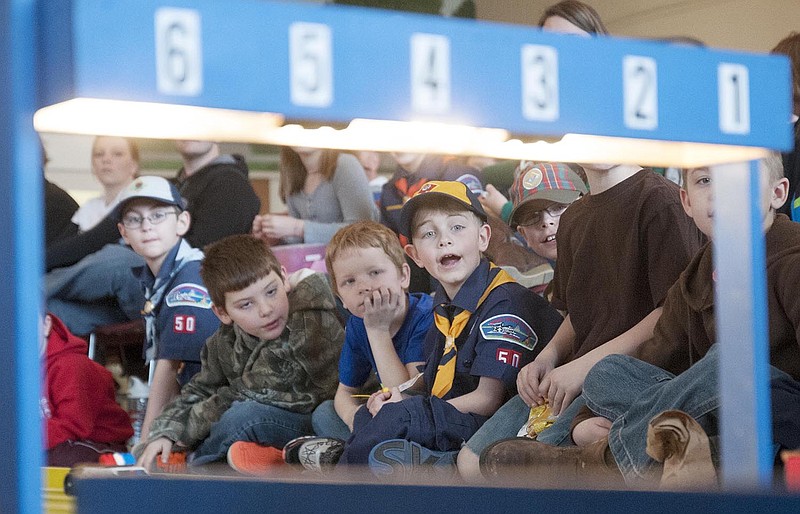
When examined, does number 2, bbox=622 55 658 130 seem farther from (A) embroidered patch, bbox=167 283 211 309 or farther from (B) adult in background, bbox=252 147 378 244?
(A) embroidered patch, bbox=167 283 211 309

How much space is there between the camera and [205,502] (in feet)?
2.82

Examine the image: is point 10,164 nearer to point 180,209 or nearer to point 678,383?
point 678,383

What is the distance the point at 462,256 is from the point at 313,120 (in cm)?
137

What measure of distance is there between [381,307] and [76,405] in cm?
115

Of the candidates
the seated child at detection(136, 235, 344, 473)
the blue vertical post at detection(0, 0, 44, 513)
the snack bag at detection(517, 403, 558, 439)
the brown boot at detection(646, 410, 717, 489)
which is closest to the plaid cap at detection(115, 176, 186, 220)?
the seated child at detection(136, 235, 344, 473)

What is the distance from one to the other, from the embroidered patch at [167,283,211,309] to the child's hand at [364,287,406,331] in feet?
2.51

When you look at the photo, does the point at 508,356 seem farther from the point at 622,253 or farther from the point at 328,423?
the point at 328,423

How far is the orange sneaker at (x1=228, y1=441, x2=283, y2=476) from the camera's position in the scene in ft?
10.7

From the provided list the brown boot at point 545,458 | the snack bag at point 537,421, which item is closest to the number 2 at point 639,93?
the brown boot at point 545,458

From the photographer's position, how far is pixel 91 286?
3965 mm

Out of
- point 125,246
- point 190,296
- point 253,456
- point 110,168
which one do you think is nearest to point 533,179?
point 253,456

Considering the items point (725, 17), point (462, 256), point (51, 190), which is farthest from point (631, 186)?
point (51, 190)

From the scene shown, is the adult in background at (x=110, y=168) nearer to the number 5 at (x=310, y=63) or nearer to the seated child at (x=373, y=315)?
the seated child at (x=373, y=315)

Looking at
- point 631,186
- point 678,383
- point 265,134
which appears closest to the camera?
point 265,134
